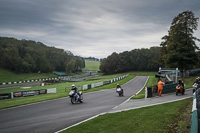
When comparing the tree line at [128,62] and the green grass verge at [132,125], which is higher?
the tree line at [128,62]

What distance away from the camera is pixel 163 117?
8859 millimetres

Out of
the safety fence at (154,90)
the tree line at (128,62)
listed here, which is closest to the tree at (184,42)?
the safety fence at (154,90)

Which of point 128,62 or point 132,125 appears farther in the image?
point 128,62

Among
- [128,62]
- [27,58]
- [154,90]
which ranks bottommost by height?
[154,90]

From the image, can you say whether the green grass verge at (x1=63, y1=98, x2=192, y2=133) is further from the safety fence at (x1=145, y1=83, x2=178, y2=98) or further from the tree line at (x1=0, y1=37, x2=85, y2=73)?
the tree line at (x1=0, y1=37, x2=85, y2=73)

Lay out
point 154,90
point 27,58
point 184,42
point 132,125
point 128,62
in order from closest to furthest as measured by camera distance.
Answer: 1. point 132,125
2. point 154,90
3. point 184,42
4. point 27,58
5. point 128,62

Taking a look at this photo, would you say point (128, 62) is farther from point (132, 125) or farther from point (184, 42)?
point (132, 125)

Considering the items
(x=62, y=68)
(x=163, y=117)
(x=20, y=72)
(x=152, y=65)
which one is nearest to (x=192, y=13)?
(x=163, y=117)

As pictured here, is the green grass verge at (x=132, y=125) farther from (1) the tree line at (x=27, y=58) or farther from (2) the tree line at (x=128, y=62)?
(2) the tree line at (x=128, y=62)

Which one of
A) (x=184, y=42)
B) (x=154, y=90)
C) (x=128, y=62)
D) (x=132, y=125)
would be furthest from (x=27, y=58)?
(x=132, y=125)

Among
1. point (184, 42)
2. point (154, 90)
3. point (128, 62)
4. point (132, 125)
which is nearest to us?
point (132, 125)

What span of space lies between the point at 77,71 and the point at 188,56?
106771 millimetres

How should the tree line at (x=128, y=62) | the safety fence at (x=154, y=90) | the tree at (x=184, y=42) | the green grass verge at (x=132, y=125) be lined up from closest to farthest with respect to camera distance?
the green grass verge at (x=132, y=125) < the safety fence at (x=154, y=90) < the tree at (x=184, y=42) < the tree line at (x=128, y=62)

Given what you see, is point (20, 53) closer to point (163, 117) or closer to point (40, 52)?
point (40, 52)
